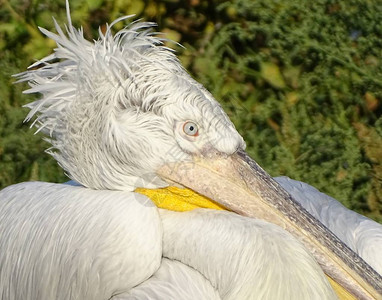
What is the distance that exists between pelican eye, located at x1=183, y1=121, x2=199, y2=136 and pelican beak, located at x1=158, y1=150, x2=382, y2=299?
3.7 inches

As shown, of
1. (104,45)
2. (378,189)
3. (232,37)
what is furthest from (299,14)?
(104,45)

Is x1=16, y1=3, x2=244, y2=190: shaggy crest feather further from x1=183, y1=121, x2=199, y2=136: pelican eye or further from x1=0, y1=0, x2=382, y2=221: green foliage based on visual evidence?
x1=0, y1=0, x2=382, y2=221: green foliage

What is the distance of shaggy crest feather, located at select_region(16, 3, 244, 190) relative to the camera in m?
3.09

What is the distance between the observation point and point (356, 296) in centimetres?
312

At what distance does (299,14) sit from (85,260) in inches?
120

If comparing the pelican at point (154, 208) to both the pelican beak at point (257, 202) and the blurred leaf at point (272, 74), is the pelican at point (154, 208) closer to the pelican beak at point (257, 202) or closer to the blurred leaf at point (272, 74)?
the pelican beak at point (257, 202)

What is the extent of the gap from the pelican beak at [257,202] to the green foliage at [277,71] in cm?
205

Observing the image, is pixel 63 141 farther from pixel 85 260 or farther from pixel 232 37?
pixel 232 37

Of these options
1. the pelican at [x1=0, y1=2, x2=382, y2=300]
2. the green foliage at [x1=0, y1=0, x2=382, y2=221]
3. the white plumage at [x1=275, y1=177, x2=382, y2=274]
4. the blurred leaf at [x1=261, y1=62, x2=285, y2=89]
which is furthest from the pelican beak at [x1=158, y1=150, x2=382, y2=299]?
the blurred leaf at [x1=261, y1=62, x2=285, y2=89]

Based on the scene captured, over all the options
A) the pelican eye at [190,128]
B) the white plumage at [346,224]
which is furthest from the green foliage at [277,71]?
the pelican eye at [190,128]

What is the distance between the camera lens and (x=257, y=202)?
316cm

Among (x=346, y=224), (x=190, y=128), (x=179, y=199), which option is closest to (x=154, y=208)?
(x=179, y=199)

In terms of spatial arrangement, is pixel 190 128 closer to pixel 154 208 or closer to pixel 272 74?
pixel 154 208

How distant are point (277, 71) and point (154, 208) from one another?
2620 mm
